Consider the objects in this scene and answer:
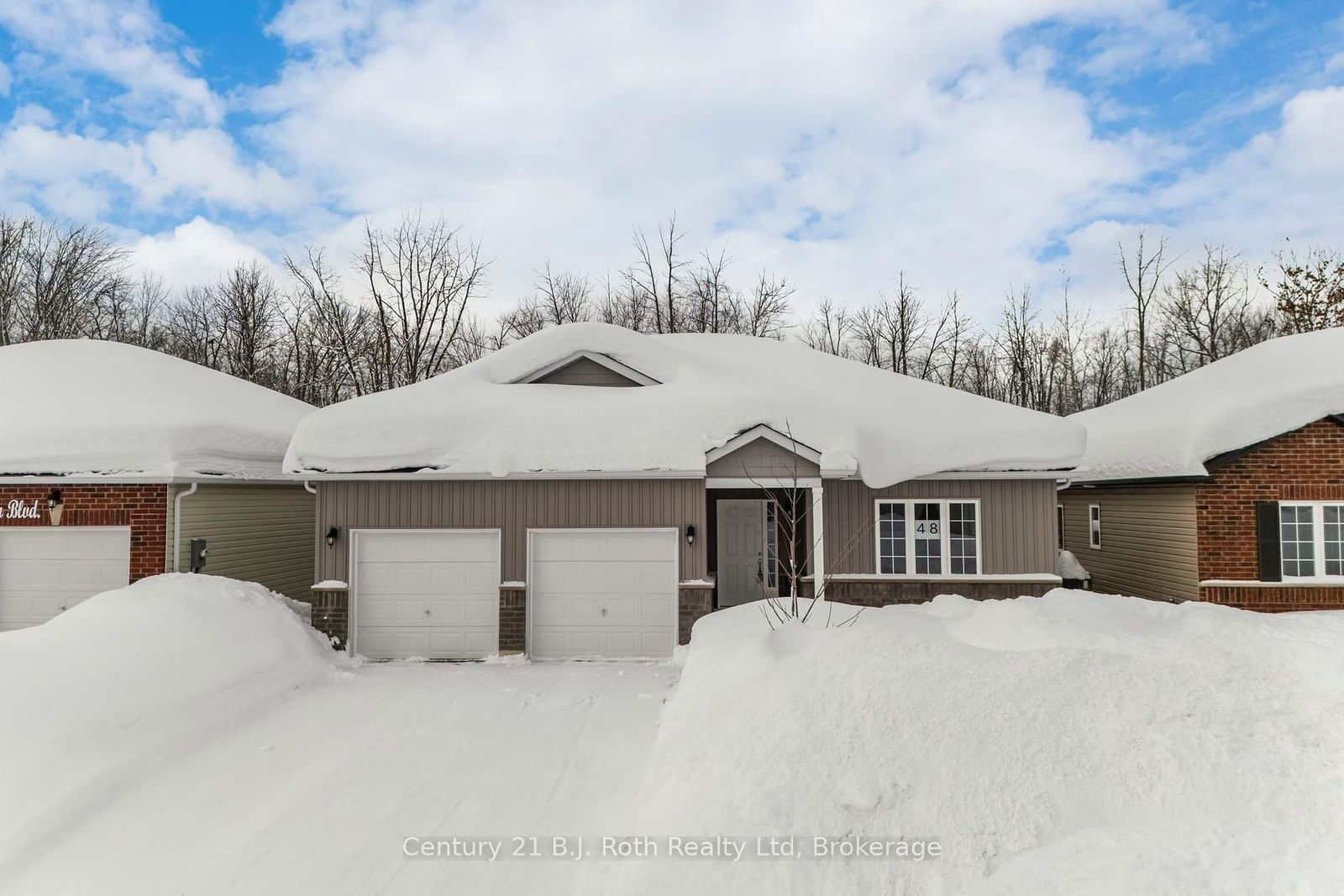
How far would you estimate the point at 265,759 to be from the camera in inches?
240

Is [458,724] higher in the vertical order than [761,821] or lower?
lower

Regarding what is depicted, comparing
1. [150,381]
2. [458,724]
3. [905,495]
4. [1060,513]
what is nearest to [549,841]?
[458,724]

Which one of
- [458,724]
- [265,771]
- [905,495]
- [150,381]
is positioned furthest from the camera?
[150,381]

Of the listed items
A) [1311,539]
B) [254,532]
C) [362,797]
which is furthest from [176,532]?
[1311,539]

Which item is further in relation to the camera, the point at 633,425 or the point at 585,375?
the point at 585,375

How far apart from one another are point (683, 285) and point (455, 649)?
21.1m

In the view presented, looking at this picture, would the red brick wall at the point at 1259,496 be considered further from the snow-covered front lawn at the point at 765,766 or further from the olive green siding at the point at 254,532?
the olive green siding at the point at 254,532

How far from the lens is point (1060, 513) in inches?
646

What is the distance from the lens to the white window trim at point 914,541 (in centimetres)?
1062

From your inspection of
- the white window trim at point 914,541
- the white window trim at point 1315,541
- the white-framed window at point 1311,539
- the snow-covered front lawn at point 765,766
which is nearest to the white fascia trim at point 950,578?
the white window trim at point 914,541

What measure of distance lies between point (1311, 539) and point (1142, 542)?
2332 mm

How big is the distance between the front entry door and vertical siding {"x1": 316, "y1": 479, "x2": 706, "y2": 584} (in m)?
4.02

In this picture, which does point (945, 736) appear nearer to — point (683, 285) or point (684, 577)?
point (684, 577)

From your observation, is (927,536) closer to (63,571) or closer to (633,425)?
(633,425)
